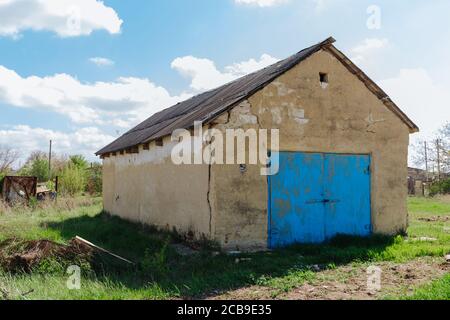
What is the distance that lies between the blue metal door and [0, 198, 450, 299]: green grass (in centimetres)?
43

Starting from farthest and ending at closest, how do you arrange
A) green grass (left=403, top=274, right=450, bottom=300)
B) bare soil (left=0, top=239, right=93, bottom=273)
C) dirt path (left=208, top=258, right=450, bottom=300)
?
bare soil (left=0, top=239, right=93, bottom=273)
dirt path (left=208, top=258, right=450, bottom=300)
green grass (left=403, top=274, right=450, bottom=300)

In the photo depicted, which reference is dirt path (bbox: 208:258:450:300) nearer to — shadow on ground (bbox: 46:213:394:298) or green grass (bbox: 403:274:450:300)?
green grass (bbox: 403:274:450:300)

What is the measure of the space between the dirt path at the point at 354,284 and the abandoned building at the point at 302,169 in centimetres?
201

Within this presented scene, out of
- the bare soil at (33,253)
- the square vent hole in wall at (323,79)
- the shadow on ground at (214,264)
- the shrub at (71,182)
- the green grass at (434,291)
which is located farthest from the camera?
the shrub at (71,182)

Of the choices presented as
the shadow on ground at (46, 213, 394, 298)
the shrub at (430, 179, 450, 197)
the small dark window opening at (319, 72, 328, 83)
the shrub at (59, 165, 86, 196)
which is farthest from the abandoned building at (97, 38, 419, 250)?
the shrub at (430, 179, 450, 197)

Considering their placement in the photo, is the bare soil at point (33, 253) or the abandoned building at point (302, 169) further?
the abandoned building at point (302, 169)

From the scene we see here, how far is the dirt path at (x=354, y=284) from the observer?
5.88 m

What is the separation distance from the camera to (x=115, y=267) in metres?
7.34

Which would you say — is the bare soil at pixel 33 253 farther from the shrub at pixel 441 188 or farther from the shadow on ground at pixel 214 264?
the shrub at pixel 441 188

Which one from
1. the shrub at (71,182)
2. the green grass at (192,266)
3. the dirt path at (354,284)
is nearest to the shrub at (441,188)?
the green grass at (192,266)

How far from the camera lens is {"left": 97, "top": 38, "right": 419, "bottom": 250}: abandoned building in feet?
28.5

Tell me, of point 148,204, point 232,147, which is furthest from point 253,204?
point 148,204

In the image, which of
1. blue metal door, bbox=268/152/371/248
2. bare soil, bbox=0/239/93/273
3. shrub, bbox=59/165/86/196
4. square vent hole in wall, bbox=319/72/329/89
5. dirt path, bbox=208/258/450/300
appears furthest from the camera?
shrub, bbox=59/165/86/196

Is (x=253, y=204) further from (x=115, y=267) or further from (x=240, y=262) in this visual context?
(x=115, y=267)
